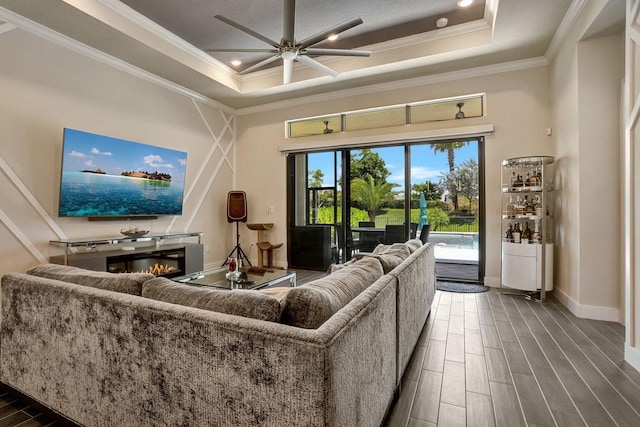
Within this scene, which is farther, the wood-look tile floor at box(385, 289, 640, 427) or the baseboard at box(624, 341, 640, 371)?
the baseboard at box(624, 341, 640, 371)

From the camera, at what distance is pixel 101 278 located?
5.40 ft

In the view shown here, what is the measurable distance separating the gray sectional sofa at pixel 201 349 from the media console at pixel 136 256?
1916 mm

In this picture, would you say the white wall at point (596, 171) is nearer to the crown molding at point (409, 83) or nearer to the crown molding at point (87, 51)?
the crown molding at point (409, 83)

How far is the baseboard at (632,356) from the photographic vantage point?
2150 mm

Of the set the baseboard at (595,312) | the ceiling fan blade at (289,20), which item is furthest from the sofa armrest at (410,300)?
the ceiling fan blade at (289,20)

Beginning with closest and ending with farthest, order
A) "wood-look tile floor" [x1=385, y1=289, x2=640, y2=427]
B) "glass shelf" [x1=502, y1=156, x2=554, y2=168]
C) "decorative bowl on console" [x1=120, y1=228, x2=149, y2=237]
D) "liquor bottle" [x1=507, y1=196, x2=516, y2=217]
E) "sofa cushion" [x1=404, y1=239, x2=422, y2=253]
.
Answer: "wood-look tile floor" [x1=385, y1=289, x2=640, y2=427] < "sofa cushion" [x1=404, y1=239, x2=422, y2=253] < "glass shelf" [x1=502, y1=156, x2=554, y2=168] < "liquor bottle" [x1=507, y1=196, x2=516, y2=217] < "decorative bowl on console" [x1=120, y1=228, x2=149, y2=237]

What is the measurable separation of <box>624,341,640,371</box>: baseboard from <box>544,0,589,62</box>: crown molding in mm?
3131

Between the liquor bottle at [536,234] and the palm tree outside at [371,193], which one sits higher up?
the palm tree outside at [371,193]

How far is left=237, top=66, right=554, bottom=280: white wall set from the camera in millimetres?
4383

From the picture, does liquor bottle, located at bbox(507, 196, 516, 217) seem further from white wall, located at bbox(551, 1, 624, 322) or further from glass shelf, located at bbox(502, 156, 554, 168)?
white wall, located at bbox(551, 1, 624, 322)

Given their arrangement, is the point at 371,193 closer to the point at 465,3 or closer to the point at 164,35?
the point at 465,3

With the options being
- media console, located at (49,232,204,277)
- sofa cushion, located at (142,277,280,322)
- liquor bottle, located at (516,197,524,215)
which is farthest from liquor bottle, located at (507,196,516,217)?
media console, located at (49,232,204,277)

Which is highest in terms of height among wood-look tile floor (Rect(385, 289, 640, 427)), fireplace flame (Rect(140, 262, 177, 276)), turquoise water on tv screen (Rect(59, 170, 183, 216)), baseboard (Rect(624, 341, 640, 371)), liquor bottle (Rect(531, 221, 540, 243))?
turquoise water on tv screen (Rect(59, 170, 183, 216))

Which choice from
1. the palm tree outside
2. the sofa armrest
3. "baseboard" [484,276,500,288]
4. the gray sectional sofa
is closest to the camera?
the gray sectional sofa
